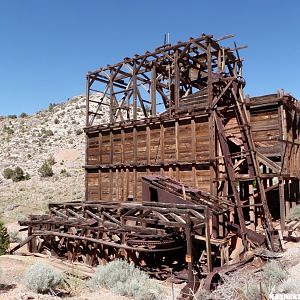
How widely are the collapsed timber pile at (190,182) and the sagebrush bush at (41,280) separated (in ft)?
12.9

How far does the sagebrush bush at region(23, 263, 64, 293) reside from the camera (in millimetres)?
9055

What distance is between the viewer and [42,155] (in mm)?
58844

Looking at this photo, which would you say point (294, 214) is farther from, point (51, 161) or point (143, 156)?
point (51, 161)

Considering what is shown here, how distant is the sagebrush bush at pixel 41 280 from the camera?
9.05m

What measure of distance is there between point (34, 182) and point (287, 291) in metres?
39.8

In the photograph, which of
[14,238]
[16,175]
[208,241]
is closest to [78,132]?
[16,175]

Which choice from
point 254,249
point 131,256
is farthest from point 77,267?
point 254,249

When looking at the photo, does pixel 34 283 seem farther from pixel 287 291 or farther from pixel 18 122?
pixel 18 122

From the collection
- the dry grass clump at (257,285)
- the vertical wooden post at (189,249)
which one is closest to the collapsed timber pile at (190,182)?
the vertical wooden post at (189,249)

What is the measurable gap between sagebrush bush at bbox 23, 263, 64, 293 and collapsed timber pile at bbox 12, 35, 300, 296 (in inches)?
155

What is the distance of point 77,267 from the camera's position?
47.5ft

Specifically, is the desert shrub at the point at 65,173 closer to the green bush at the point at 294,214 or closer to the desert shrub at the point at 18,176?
the desert shrub at the point at 18,176

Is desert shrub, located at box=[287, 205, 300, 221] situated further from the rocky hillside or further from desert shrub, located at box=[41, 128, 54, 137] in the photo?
desert shrub, located at box=[41, 128, 54, 137]

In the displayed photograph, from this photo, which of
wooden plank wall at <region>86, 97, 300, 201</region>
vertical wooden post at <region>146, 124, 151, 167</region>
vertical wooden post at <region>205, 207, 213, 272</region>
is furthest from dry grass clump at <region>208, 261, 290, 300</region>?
vertical wooden post at <region>146, 124, 151, 167</region>
